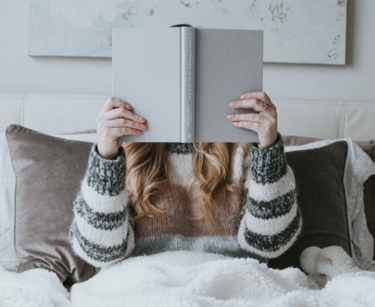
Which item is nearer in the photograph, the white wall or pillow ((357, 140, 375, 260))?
pillow ((357, 140, 375, 260))

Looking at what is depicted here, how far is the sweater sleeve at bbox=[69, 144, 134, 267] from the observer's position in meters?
0.78

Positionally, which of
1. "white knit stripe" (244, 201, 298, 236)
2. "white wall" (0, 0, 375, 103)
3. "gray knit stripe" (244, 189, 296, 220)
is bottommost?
"white knit stripe" (244, 201, 298, 236)

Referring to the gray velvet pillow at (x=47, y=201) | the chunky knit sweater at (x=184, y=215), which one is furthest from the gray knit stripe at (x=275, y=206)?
the gray velvet pillow at (x=47, y=201)

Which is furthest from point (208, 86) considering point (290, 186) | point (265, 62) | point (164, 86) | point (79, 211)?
point (265, 62)

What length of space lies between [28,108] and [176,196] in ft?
2.62

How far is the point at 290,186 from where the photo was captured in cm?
83

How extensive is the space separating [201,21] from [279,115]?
509mm

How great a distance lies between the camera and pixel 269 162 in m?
0.79

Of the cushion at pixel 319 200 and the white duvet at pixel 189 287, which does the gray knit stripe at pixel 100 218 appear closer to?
the white duvet at pixel 189 287

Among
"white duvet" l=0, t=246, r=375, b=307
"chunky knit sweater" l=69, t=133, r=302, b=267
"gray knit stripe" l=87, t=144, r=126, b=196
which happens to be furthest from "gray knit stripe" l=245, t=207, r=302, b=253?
"gray knit stripe" l=87, t=144, r=126, b=196

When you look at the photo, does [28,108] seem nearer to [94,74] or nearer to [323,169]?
[94,74]

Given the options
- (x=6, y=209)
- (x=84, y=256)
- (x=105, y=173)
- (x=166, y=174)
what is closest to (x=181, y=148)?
(x=166, y=174)

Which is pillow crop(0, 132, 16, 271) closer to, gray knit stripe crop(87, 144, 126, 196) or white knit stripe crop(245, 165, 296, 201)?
gray knit stripe crop(87, 144, 126, 196)

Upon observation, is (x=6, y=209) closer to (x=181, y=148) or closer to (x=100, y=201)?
(x=100, y=201)
